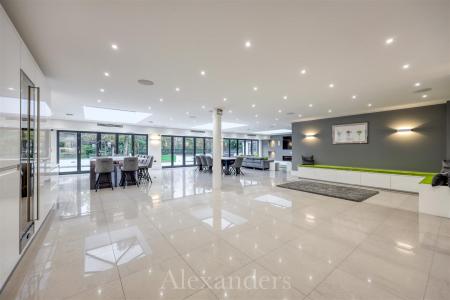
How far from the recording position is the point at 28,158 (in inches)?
101

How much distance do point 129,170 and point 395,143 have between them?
10275 mm

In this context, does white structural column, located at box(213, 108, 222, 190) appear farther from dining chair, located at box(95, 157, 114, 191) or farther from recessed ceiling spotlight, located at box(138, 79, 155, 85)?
dining chair, located at box(95, 157, 114, 191)

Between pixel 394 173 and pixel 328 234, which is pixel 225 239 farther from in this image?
pixel 394 173

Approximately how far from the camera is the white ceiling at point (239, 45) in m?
2.25

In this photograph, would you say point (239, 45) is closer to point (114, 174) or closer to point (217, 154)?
point (217, 154)

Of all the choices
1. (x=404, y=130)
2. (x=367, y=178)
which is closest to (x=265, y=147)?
(x=367, y=178)

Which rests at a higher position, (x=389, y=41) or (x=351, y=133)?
(x=389, y=41)

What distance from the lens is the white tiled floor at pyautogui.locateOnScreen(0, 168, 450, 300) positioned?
185cm

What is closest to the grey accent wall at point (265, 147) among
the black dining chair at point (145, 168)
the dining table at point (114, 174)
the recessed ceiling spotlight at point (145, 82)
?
the black dining chair at point (145, 168)

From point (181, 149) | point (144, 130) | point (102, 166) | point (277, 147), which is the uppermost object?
point (144, 130)

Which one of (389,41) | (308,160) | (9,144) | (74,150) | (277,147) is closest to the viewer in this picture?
(9,144)

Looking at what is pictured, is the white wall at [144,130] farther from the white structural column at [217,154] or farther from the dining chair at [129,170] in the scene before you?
the white structural column at [217,154]

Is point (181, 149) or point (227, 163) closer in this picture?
point (227, 163)

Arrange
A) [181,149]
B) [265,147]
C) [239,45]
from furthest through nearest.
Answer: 1. [265,147]
2. [181,149]
3. [239,45]
